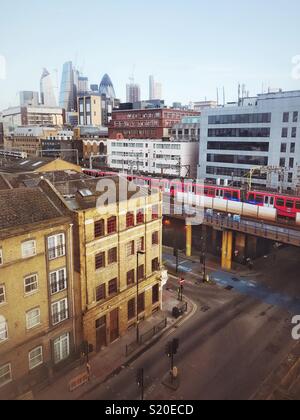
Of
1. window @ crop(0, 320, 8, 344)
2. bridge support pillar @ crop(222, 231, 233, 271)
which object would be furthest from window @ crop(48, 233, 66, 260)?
bridge support pillar @ crop(222, 231, 233, 271)

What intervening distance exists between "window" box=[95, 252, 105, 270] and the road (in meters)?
8.30

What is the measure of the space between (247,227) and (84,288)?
970 inches

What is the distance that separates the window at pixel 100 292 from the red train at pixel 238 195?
29.2 metres

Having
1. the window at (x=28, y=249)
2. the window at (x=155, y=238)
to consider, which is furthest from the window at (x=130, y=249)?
the window at (x=28, y=249)

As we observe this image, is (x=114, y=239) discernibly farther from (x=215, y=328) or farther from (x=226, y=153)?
(x=226, y=153)

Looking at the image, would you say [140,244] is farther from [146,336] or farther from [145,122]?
[145,122]

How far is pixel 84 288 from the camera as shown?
27438 millimetres

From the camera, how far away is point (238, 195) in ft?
174

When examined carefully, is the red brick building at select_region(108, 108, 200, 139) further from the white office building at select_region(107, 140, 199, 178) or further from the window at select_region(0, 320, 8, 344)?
the window at select_region(0, 320, 8, 344)

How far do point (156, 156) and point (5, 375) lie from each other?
78788mm

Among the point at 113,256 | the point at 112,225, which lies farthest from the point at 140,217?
the point at 113,256

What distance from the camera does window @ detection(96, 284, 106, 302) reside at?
28.9m

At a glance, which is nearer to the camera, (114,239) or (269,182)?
(114,239)
